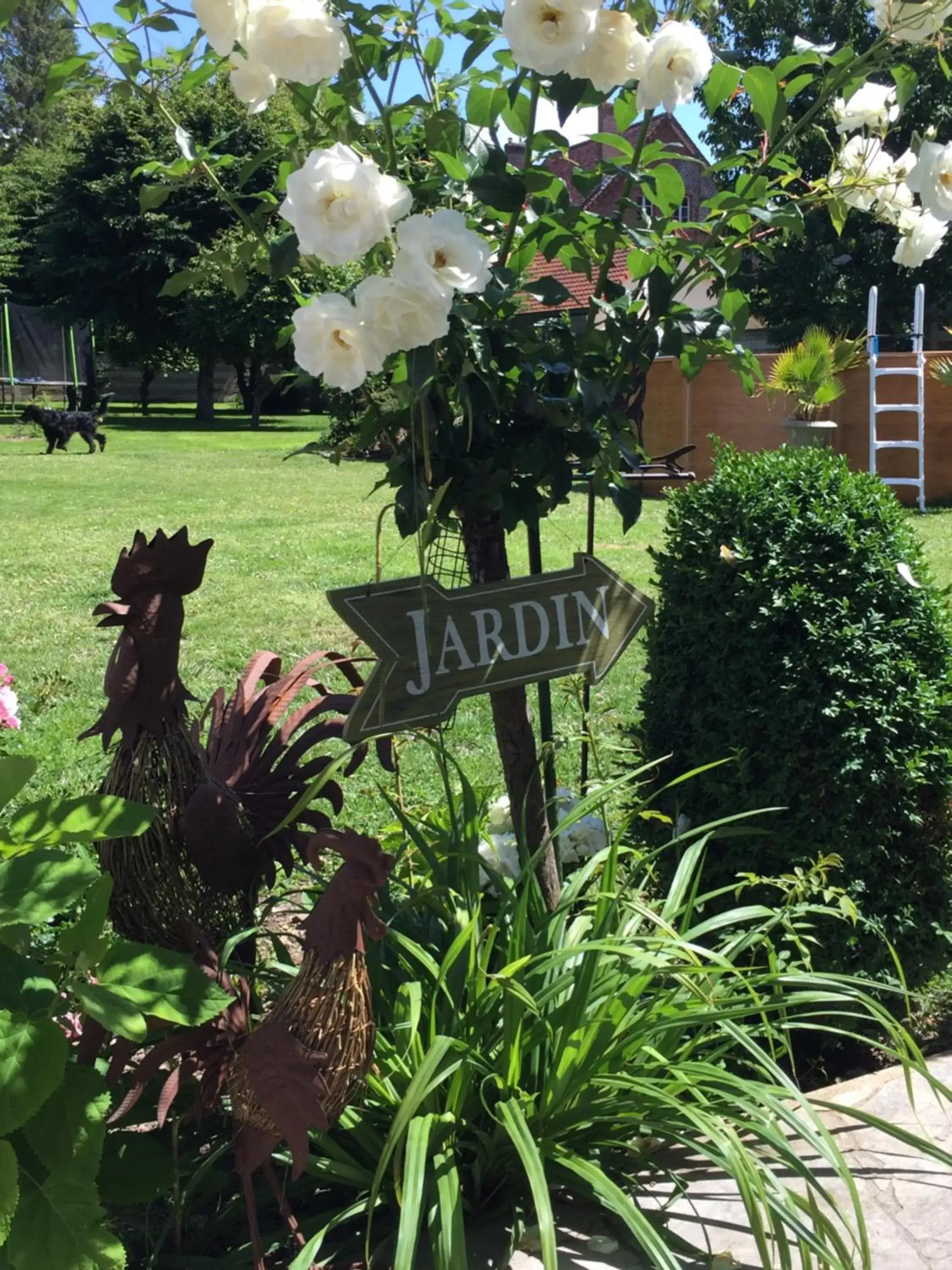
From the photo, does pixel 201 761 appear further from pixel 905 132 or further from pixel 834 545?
pixel 905 132

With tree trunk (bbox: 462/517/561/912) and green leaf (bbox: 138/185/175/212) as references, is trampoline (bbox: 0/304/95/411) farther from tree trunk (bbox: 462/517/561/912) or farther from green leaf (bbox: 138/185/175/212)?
green leaf (bbox: 138/185/175/212)

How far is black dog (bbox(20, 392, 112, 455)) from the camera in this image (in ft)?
55.3

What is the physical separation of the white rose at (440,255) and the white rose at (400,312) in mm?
12

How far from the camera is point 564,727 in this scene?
441 centimetres

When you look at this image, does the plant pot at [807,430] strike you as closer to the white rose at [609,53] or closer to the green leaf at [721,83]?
the green leaf at [721,83]

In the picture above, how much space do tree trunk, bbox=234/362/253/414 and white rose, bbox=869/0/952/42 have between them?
92.7 feet

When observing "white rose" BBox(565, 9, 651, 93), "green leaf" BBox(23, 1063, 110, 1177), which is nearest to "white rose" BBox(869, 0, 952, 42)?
"white rose" BBox(565, 9, 651, 93)

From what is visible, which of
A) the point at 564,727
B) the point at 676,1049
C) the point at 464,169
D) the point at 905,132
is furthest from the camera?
the point at 905,132

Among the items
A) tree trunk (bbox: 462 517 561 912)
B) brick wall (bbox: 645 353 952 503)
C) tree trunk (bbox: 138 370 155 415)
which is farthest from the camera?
tree trunk (bbox: 138 370 155 415)

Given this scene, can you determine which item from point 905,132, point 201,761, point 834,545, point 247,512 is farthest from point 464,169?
point 905,132

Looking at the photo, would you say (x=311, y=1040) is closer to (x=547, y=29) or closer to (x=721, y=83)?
(x=547, y=29)

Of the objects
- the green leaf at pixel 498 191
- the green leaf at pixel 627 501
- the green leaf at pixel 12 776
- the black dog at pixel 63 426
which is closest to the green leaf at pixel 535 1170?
the green leaf at pixel 12 776

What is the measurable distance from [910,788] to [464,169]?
63.9 inches

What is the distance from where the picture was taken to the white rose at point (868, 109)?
1.87 meters
